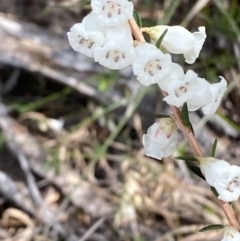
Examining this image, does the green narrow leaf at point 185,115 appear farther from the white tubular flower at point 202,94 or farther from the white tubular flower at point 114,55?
the white tubular flower at point 114,55

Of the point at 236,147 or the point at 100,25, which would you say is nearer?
the point at 100,25

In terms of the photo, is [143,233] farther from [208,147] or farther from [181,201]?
[208,147]

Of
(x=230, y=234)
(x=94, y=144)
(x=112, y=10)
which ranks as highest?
(x=112, y=10)

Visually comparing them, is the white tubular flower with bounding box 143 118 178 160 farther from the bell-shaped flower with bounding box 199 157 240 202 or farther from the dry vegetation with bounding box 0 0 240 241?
the dry vegetation with bounding box 0 0 240 241

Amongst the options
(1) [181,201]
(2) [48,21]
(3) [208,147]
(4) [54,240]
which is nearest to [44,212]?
(4) [54,240]

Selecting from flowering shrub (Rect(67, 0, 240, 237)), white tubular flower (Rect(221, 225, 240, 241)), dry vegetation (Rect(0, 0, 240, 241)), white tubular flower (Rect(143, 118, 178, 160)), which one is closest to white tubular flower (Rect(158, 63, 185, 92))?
flowering shrub (Rect(67, 0, 240, 237))

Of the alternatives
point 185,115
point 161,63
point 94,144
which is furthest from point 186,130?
point 94,144

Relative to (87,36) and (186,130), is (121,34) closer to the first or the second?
(87,36)
